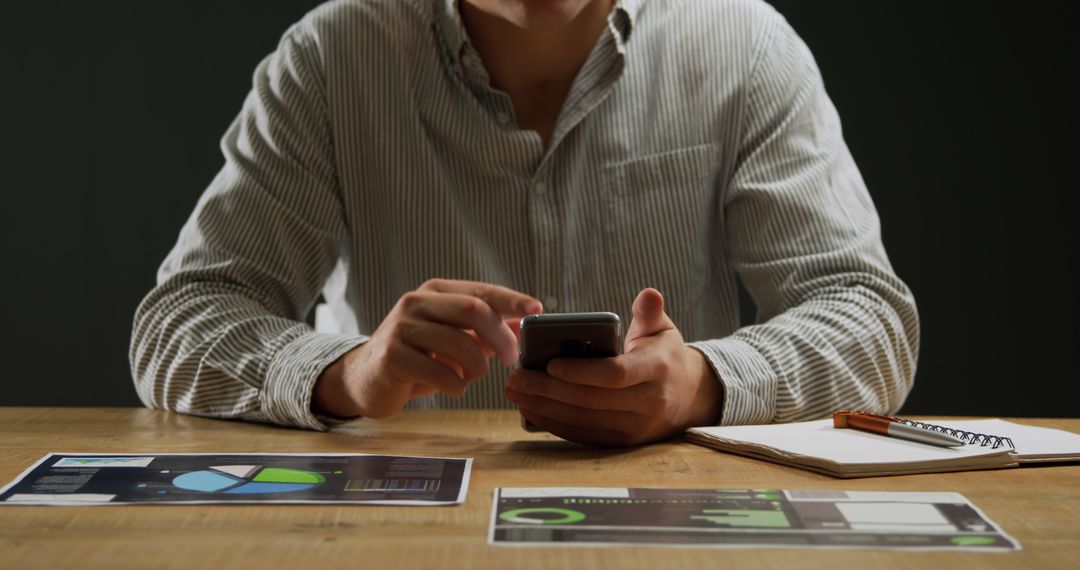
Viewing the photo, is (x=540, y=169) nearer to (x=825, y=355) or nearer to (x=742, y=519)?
(x=825, y=355)

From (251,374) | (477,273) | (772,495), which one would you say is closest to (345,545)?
(772,495)

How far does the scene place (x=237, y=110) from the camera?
2926 mm

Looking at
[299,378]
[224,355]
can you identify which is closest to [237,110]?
[224,355]

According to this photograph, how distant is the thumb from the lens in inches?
45.5

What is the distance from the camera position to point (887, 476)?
959 millimetres

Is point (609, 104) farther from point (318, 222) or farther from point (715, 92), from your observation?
point (318, 222)

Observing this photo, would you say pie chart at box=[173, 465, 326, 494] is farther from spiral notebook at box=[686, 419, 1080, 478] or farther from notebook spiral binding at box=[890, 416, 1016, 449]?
notebook spiral binding at box=[890, 416, 1016, 449]

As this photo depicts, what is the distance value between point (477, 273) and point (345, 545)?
3.28 feet

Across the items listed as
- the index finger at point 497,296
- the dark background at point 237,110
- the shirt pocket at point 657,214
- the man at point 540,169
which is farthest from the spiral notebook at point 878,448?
the dark background at point 237,110

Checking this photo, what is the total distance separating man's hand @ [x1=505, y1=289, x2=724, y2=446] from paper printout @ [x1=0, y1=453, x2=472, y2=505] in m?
0.13

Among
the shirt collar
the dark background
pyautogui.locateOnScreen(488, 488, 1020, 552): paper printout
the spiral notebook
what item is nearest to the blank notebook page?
the spiral notebook

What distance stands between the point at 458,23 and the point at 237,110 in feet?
4.60

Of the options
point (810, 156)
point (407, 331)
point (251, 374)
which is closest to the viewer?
point (407, 331)

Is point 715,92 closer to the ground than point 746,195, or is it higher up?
higher up
